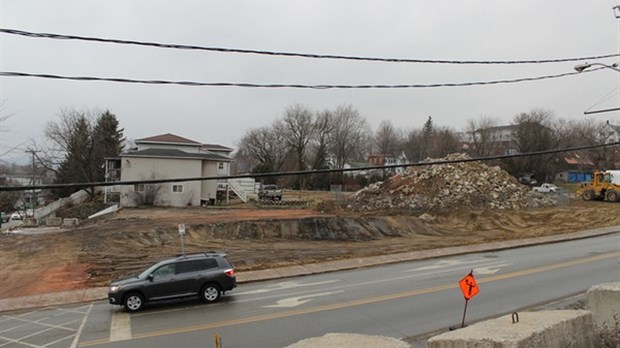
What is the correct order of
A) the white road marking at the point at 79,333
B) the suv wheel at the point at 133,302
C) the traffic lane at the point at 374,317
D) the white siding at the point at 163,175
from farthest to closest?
the white siding at the point at 163,175
the suv wheel at the point at 133,302
the traffic lane at the point at 374,317
the white road marking at the point at 79,333

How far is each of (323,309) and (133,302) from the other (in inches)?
234

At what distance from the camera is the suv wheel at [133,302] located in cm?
1529

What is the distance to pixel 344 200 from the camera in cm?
5331

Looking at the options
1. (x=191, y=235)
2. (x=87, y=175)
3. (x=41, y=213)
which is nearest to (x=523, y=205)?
(x=191, y=235)

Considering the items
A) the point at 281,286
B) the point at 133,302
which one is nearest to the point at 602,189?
the point at 281,286

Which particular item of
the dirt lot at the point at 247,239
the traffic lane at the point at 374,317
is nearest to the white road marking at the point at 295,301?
the traffic lane at the point at 374,317

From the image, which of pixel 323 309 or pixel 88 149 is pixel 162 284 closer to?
pixel 323 309

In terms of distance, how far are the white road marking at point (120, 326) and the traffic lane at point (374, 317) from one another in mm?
396

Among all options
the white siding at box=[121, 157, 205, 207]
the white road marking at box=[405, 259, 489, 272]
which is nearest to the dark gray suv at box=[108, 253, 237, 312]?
the white road marking at box=[405, 259, 489, 272]

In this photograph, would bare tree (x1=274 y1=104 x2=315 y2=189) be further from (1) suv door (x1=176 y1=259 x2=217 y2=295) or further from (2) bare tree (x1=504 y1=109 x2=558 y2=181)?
(1) suv door (x1=176 y1=259 x2=217 y2=295)

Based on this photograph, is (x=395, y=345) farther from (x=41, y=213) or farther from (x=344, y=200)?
(x=41, y=213)

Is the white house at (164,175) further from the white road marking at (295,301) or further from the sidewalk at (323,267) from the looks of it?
the white road marking at (295,301)

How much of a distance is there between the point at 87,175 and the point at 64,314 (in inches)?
2596

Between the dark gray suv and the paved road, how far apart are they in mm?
432
